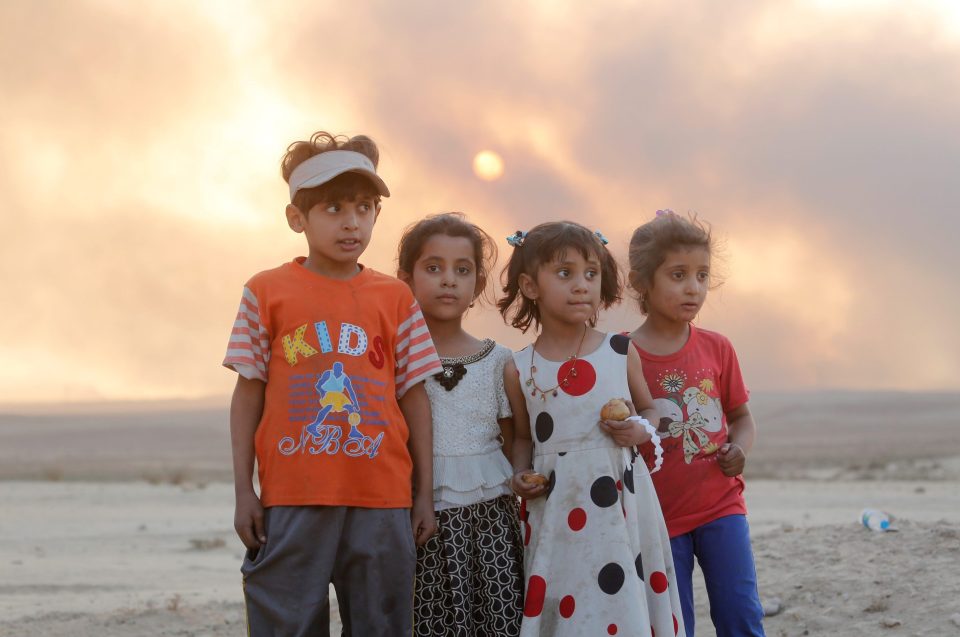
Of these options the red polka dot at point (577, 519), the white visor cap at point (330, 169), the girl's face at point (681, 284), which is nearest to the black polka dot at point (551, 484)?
the red polka dot at point (577, 519)

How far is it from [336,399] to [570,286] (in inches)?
42.2

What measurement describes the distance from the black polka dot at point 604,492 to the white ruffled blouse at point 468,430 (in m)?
0.35

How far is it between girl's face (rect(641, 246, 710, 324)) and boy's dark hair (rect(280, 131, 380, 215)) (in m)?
1.33

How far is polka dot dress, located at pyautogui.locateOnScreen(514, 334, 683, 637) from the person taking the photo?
13.1 ft

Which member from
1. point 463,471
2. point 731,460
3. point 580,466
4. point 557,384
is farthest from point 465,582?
point 731,460

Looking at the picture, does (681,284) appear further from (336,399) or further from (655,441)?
(336,399)

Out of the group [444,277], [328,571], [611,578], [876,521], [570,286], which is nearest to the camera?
[328,571]

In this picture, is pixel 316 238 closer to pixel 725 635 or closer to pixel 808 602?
pixel 725 635

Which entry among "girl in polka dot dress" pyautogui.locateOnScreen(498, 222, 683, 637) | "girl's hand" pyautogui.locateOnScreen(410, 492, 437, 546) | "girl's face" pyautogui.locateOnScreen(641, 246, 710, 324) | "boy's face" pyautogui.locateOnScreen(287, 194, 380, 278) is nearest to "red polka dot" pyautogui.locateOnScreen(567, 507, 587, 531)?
"girl in polka dot dress" pyautogui.locateOnScreen(498, 222, 683, 637)

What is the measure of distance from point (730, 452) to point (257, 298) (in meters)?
2.07

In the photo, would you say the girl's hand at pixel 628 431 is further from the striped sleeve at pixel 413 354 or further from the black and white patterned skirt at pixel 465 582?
the striped sleeve at pixel 413 354

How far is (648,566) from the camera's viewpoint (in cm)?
409

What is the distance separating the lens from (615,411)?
4035 millimetres

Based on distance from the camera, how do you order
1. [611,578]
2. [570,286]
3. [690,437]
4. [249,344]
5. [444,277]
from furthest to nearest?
[690,437]
[444,277]
[570,286]
[611,578]
[249,344]
